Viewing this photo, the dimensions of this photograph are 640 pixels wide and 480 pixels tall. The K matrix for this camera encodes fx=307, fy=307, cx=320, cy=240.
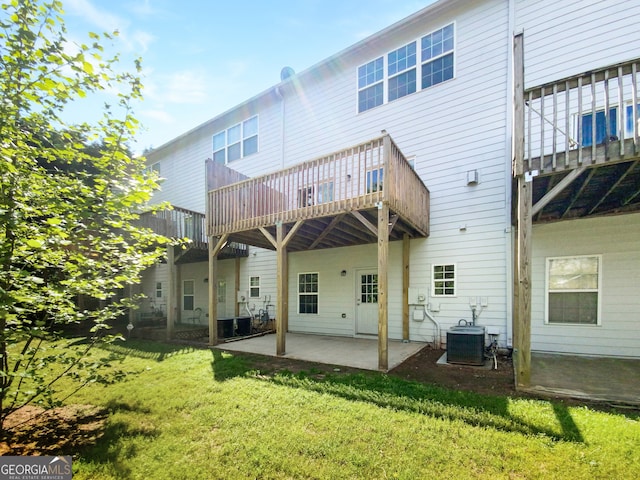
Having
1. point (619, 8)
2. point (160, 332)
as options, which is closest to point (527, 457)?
point (619, 8)

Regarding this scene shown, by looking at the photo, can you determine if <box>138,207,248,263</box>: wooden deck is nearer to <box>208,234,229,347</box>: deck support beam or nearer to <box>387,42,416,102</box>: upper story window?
<box>208,234,229,347</box>: deck support beam

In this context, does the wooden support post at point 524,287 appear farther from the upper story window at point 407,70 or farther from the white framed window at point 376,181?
the upper story window at point 407,70

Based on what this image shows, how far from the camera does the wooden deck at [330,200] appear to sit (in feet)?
18.4

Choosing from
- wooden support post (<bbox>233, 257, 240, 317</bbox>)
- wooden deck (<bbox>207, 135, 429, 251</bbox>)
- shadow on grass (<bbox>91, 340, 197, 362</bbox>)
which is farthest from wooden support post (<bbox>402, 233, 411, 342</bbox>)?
Answer: wooden support post (<bbox>233, 257, 240, 317</bbox>)

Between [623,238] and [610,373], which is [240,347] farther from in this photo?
[623,238]

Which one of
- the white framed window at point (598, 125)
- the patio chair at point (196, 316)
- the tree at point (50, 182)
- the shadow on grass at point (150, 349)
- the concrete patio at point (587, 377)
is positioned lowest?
the patio chair at point (196, 316)

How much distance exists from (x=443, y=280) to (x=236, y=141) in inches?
361

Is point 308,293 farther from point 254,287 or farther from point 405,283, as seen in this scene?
point 405,283

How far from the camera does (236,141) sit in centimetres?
1205

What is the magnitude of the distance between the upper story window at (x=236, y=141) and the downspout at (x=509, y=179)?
26.2 feet

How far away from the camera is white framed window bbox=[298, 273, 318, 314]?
967cm

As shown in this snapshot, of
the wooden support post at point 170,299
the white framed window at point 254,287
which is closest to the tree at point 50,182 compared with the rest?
the wooden support post at point 170,299

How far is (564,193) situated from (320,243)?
5851 mm

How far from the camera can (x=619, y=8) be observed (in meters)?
5.89
